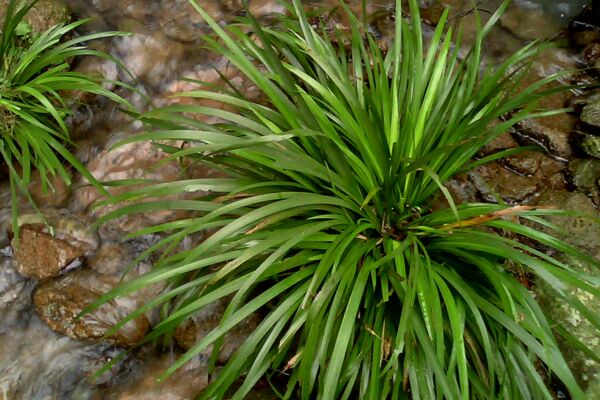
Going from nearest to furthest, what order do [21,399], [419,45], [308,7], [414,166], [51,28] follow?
[414,166]
[419,45]
[21,399]
[51,28]
[308,7]

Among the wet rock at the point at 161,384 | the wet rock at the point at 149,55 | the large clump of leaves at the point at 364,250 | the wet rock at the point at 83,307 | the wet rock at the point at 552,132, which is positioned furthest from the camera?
the wet rock at the point at 149,55

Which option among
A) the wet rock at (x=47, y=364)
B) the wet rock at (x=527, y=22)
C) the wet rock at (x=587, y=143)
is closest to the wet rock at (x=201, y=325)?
the wet rock at (x=47, y=364)

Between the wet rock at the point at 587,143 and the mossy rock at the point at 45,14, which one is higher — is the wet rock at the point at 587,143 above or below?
below

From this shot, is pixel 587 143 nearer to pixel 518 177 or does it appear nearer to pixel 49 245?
pixel 518 177

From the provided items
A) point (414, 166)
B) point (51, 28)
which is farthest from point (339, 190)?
point (51, 28)

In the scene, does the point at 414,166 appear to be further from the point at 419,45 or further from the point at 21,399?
the point at 21,399

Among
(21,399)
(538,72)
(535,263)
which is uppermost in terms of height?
(538,72)

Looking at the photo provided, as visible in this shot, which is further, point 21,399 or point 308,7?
point 308,7

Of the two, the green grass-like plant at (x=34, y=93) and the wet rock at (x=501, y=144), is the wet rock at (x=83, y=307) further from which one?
the wet rock at (x=501, y=144)

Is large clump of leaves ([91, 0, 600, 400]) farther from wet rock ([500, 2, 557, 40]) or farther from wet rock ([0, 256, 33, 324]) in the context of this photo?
wet rock ([500, 2, 557, 40])
